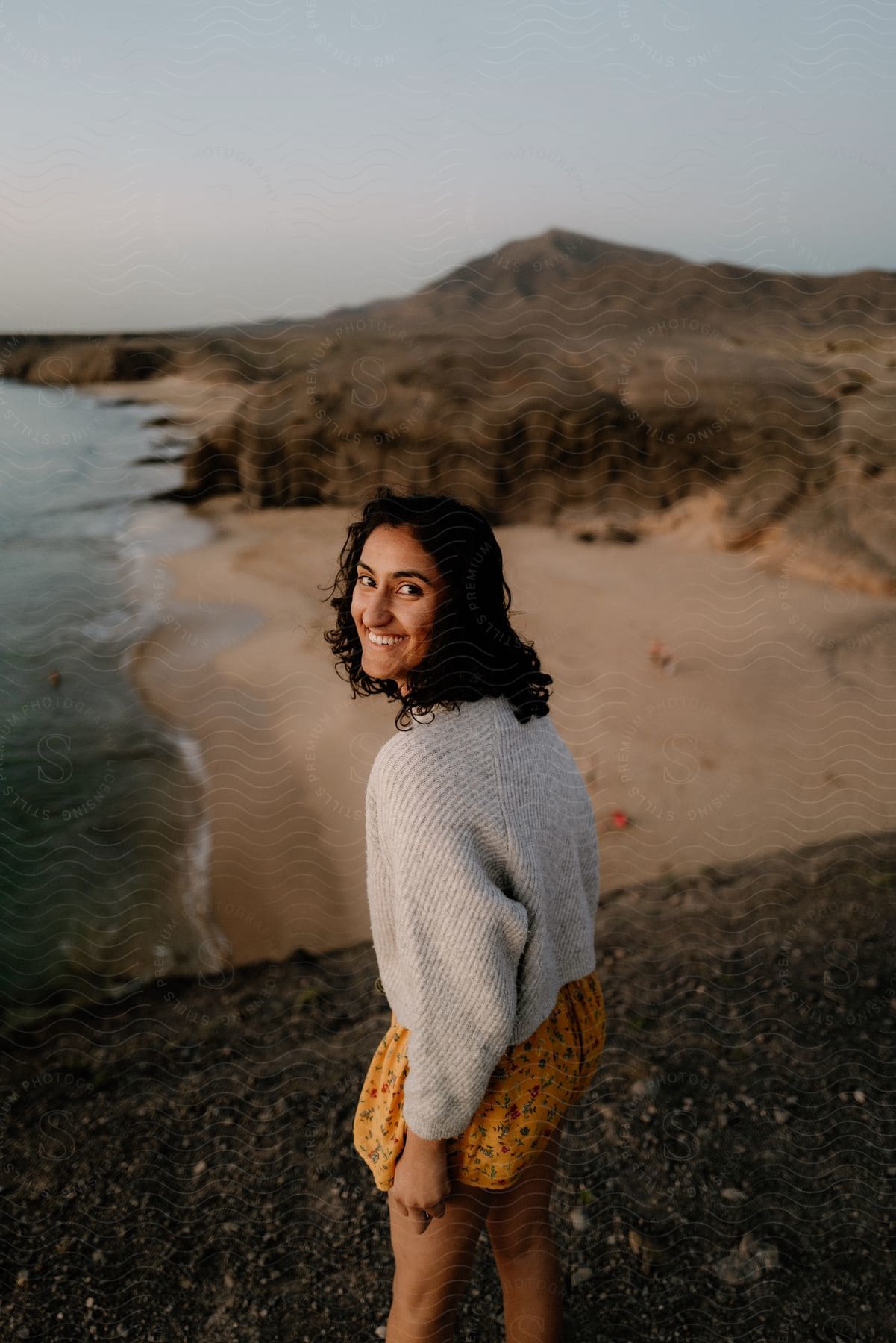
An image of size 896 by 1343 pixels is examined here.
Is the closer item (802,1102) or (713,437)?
(802,1102)

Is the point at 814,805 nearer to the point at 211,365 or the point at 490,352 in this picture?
the point at 490,352

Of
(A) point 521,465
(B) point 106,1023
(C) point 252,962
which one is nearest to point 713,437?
(A) point 521,465

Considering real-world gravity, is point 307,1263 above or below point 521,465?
below

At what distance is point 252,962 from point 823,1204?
187 cm

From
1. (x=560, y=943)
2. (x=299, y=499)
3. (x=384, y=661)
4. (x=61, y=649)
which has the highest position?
(x=384, y=661)

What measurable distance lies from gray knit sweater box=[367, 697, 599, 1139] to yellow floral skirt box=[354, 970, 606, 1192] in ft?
0.26

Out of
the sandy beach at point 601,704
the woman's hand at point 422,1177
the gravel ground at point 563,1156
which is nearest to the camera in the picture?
the woman's hand at point 422,1177

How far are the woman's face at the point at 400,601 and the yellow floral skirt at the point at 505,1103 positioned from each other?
0.55 m

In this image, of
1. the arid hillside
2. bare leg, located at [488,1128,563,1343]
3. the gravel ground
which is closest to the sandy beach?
the arid hillside

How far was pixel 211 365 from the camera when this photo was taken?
282 inches

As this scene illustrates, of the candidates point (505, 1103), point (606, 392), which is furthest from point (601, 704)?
point (505, 1103)

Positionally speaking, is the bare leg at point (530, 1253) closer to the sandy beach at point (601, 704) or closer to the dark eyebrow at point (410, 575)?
the dark eyebrow at point (410, 575)

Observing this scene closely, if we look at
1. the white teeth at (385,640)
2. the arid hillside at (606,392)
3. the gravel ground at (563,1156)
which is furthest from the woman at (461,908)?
the arid hillside at (606,392)

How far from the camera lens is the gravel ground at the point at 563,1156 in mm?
1875
